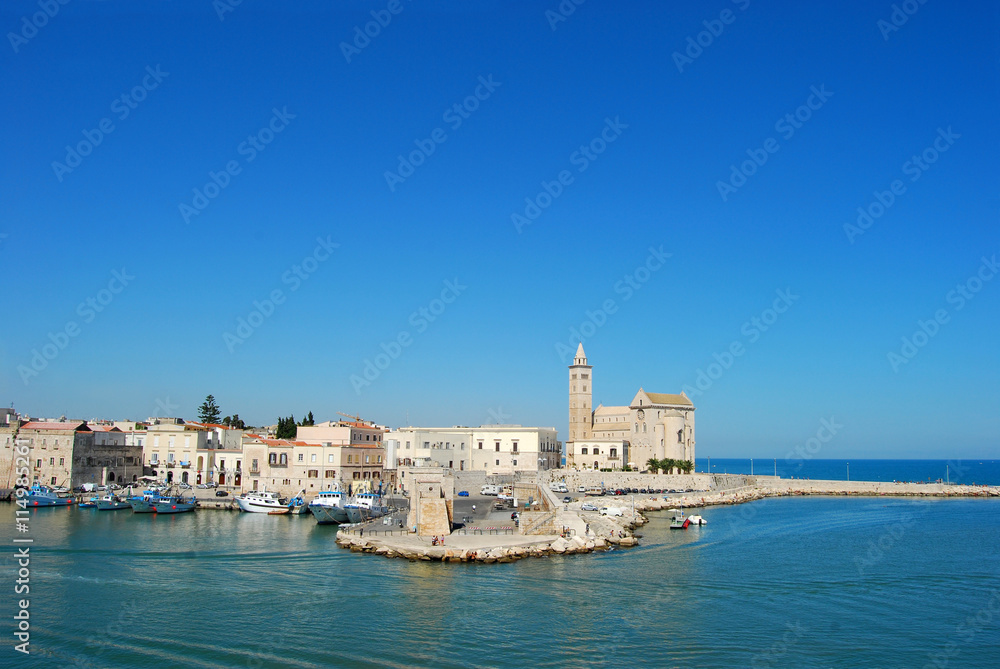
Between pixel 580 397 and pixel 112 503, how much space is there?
131 ft

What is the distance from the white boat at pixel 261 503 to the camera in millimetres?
41250

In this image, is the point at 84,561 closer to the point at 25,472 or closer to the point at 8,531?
the point at 8,531

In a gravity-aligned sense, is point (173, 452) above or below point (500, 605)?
above

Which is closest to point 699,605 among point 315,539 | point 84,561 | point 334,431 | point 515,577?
point 515,577

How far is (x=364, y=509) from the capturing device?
38281 millimetres

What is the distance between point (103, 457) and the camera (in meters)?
50.2

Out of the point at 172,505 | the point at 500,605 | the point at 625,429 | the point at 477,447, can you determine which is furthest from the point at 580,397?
the point at 500,605

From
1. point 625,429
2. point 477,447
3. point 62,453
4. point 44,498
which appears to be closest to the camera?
point 44,498

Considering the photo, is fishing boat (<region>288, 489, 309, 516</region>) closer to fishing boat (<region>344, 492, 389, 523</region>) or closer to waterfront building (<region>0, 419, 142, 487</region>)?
fishing boat (<region>344, 492, 389, 523</region>)

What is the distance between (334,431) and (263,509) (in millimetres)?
7750

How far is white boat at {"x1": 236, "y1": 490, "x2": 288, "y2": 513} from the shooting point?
41.2 m

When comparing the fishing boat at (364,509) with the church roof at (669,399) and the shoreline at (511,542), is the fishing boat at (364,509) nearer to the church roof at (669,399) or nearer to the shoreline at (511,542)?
the shoreline at (511,542)

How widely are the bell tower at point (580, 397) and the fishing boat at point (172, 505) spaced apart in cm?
3545

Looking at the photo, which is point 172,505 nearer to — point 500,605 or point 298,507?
point 298,507
